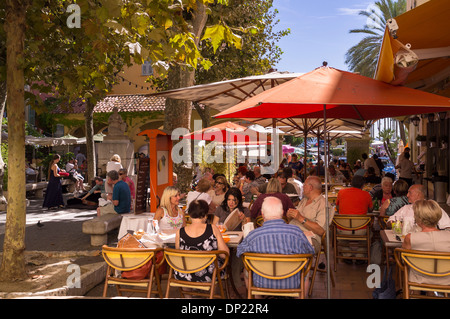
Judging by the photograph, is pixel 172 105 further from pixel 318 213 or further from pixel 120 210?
pixel 318 213

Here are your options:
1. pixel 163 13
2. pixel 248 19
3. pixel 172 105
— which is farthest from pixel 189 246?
pixel 248 19

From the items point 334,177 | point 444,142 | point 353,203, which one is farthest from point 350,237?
point 444,142

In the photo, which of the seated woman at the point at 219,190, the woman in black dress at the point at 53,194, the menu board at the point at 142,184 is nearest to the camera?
the seated woman at the point at 219,190

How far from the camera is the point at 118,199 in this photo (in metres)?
8.93

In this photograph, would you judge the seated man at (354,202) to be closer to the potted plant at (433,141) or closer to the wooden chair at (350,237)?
the wooden chair at (350,237)

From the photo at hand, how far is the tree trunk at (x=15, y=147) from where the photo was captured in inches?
230

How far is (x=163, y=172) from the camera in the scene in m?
9.61

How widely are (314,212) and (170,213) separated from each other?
6.09 ft

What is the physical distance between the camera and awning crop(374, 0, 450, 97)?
470cm

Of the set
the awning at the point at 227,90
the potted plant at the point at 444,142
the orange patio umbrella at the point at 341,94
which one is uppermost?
the awning at the point at 227,90

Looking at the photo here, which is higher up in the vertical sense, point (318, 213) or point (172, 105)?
point (172, 105)

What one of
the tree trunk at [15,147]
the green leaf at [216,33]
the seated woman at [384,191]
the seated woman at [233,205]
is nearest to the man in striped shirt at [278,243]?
the seated woman at [233,205]

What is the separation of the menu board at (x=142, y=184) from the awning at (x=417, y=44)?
4.63 metres

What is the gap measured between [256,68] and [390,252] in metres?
16.1
